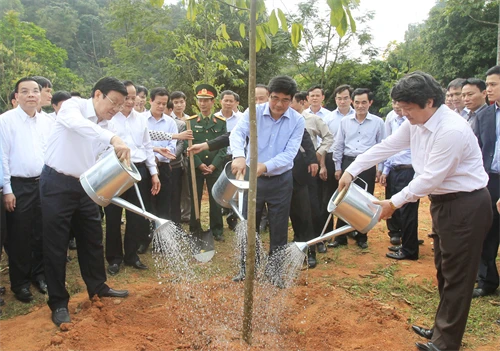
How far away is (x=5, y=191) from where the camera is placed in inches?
144

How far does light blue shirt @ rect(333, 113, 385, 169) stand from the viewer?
17.6ft

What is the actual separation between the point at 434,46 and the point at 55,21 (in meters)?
29.2

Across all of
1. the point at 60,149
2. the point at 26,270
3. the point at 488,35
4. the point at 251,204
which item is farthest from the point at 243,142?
the point at 488,35

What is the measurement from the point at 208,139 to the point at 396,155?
2536mm

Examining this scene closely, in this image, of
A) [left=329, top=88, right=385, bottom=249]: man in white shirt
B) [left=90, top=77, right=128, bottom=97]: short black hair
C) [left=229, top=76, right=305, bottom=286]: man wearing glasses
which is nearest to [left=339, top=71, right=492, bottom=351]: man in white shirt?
[left=229, top=76, right=305, bottom=286]: man wearing glasses

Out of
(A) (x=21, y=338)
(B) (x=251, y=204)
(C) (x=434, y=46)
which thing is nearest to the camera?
(B) (x=251, y=204)

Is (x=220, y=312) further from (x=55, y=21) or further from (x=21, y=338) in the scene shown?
(x=55, y=21)

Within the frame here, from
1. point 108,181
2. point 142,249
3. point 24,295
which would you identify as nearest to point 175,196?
point 142,249

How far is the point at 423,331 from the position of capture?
321 cm

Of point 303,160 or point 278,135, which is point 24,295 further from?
point 303,160

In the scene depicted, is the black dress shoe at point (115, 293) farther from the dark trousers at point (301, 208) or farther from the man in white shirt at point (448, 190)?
the man in white shirt at point (448, 190)

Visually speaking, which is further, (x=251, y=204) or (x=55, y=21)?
(x=55, y=21)

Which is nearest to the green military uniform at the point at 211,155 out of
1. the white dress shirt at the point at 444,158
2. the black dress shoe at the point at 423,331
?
the black dress shoe at the point at 423,331

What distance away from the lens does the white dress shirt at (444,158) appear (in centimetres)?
261
